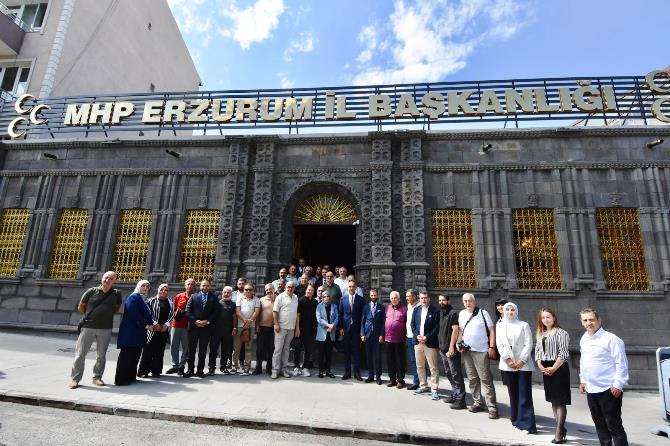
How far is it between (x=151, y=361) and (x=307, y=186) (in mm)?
7060

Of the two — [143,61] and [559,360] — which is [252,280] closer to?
[559,360]

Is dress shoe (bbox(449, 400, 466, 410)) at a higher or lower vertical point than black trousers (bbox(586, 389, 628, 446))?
lower

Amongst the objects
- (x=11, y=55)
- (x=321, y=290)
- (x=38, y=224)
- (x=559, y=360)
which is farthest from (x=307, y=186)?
(x=11, y=55)

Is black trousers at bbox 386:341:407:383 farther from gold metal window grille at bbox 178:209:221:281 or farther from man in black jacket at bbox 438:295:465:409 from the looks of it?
gold metal window grille at bbox 178:209:221:281

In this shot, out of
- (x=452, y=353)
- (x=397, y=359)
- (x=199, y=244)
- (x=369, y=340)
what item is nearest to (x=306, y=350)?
(x=369, y=340)

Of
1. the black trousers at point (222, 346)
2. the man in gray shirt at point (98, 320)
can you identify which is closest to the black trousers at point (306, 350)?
the black trousers at point (222, 346)

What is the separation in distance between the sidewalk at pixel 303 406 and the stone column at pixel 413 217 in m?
3.34

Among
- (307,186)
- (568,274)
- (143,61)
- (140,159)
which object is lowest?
(568,274)

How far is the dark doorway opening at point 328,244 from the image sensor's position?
586 inches

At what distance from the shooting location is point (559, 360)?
533cm

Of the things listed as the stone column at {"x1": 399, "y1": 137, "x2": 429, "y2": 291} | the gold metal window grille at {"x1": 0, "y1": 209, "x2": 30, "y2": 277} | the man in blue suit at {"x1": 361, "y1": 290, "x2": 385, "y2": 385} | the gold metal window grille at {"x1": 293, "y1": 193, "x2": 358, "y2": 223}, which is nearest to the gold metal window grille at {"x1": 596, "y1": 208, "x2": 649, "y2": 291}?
the stone column at {"x1": 399, "y1": 137, "x2": 429, "y2": 291}

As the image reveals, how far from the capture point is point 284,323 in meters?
8.64

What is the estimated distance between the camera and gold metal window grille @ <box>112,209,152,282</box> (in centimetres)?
1236

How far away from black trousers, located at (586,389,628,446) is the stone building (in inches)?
228
